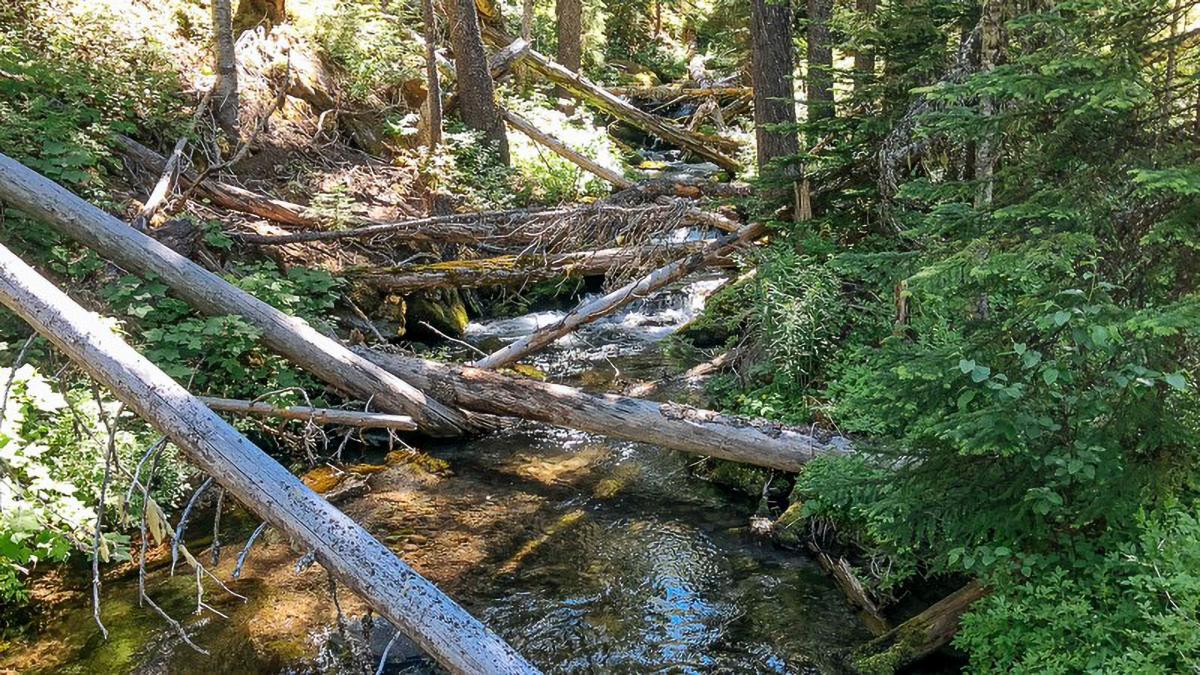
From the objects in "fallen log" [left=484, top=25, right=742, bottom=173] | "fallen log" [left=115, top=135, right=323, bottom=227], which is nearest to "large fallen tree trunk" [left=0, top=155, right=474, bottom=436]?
"fallen log" [left=115, top=135, right=323, bottom=227]

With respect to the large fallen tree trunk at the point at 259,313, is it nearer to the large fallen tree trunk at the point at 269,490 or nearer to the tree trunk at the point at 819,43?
the large fallen tree trunk at the point at 269,490

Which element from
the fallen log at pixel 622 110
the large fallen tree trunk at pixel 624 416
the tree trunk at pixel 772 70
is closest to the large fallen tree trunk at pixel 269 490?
the large fallen tree trunk at pixel 624 416

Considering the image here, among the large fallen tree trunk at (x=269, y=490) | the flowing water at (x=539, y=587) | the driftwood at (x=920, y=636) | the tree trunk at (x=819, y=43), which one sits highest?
the tree trunk at (x=819, y=43)

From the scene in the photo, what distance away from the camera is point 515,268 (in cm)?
965

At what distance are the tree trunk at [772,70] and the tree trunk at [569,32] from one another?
10951 millimetres

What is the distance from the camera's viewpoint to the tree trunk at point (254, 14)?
1299cm

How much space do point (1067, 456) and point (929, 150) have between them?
461 cm

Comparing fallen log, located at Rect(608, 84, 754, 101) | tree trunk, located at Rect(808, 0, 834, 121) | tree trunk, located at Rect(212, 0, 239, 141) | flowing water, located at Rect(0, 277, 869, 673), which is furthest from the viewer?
fallen log, located at Rect(608, 84, 754, 101)

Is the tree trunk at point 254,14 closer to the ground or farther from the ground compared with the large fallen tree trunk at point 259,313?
farther from the ground

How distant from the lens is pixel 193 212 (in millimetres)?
9617

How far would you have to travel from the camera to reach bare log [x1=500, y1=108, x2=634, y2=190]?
14156 mm

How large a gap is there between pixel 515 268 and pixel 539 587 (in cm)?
465

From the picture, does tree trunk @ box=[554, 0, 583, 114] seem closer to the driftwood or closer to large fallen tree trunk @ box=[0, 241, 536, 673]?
large fallen tree trunk @ box=[0, 241, 536, 673]

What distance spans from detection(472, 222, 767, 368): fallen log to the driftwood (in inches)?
194
